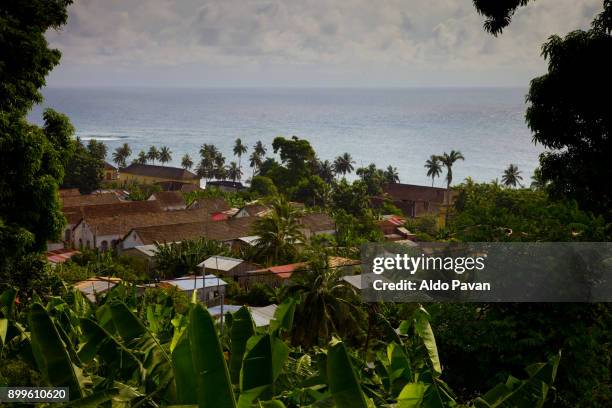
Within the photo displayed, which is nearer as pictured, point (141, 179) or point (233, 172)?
point (141, 179)

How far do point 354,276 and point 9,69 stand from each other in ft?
55.2

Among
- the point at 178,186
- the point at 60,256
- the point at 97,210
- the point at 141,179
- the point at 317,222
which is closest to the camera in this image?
the point at 60,256

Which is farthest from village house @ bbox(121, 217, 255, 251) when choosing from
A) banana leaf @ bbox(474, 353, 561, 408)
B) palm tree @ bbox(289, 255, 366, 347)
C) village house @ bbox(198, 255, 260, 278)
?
banana leaf @ bbox(474, 353, 561, 408)

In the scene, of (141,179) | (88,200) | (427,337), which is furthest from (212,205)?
(427,337)

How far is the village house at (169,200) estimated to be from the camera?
60816 millimetres

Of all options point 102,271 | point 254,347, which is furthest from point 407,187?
point 254,347

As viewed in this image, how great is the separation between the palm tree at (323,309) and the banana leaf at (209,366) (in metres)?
16.5

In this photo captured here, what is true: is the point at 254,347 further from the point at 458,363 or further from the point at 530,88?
the point at 530,88

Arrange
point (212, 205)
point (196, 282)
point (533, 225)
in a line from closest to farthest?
point (533, 225), point (196, 282), point (212, 205)

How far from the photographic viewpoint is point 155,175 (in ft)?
302

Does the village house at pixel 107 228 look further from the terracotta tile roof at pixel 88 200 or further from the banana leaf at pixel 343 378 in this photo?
the banana leaf at pixel 343 378

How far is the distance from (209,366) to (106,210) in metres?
49.6

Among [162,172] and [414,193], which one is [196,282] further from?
[162,172]

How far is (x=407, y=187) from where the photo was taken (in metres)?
73.0
